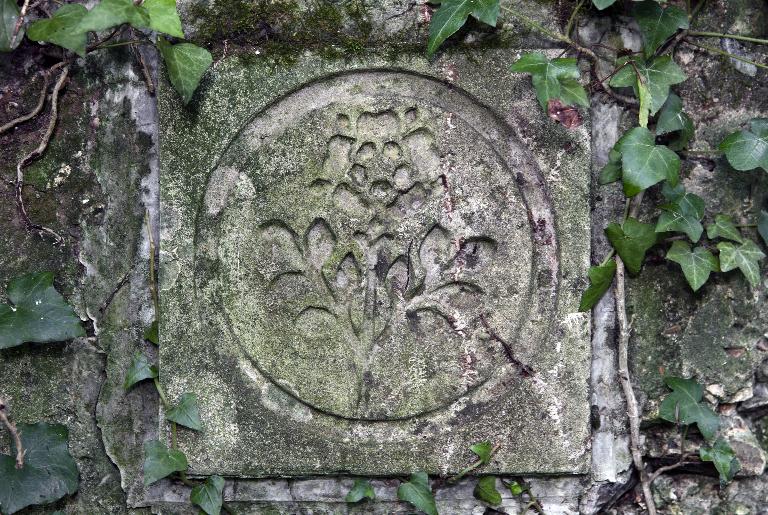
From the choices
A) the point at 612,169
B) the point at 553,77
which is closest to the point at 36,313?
the point at 553,77

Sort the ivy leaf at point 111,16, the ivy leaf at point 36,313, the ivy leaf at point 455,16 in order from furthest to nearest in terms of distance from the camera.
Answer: the ivy leaf at point 36,313, the ivy leaf at point 455,16, the ivy leaf at point 111,16

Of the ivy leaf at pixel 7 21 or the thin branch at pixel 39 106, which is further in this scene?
the thin branch at pixel 39 106

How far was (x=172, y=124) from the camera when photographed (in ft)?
6.41

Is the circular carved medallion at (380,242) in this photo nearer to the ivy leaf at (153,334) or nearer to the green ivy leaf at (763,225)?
the ivy leaf at (153,334)

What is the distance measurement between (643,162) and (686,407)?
2.20ft

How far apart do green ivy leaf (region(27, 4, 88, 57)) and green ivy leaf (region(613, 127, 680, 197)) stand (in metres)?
1.36

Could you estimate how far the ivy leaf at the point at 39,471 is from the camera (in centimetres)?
196

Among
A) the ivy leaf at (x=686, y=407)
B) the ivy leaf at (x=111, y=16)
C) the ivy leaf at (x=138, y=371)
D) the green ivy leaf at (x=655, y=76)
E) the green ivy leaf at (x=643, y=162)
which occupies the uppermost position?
the green ivy leaf at (x=655, y=76)

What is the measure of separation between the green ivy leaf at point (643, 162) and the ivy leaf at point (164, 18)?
1.13 metres

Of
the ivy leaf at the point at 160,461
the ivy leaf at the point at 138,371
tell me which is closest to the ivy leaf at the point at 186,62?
the ivy leaf at the point at 138,371

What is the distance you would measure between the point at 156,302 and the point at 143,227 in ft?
0.69

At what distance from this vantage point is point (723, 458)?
6.51 feet

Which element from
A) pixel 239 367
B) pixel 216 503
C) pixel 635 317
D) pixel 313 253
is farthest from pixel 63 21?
pixel 635 317

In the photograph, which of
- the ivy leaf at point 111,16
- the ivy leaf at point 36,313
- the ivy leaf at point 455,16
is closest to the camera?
the ivy leaf at point 111,16
